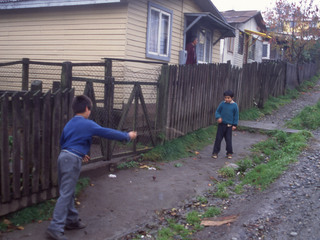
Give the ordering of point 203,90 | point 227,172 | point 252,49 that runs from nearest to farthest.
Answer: point 227,172 → point 203,90 → point 252,49

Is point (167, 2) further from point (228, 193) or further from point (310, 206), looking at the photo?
point (310, 206)

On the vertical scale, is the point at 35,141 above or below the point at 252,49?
below

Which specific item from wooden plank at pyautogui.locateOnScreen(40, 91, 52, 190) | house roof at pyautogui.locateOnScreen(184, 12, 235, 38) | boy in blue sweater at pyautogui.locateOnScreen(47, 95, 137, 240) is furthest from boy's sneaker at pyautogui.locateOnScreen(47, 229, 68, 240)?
house roof at pyautogui.locateOnScreen(184, 12, 235, 38)

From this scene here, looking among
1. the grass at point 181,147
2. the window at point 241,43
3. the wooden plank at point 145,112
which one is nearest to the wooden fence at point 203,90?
the grass at point 181,147

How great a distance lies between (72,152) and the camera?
4.09 meters

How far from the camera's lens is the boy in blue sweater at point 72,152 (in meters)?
4.00

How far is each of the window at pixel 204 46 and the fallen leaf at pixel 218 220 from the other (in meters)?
10.4

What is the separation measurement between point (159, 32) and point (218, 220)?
7.57m

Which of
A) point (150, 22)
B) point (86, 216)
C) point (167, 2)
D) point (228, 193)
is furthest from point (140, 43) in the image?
point (86, 216)

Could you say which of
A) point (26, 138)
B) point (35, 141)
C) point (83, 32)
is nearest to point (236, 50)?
point (83, 32)

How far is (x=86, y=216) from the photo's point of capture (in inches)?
187

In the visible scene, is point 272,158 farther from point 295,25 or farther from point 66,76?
point 295,25

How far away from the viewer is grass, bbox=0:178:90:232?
425cm

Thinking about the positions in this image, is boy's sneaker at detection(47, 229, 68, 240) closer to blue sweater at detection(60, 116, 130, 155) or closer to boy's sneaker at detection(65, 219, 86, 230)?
boy's sneaker at detection(65, 219, 86, 230)
